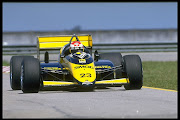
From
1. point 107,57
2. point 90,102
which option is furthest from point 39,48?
point 90,102

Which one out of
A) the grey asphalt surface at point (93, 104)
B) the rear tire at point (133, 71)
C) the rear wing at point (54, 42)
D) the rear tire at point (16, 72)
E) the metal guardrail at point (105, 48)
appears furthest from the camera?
the metal guardrail at point (105, 48)

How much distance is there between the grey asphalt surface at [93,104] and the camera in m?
8.31

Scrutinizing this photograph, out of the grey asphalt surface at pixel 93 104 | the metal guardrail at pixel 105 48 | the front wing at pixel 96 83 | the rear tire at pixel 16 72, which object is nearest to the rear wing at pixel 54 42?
the rear tire at pixel 16 72

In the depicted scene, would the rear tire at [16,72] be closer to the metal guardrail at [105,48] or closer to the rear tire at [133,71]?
the rear tire at [133,71]

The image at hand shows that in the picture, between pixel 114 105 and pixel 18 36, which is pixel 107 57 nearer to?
pixel 114 105

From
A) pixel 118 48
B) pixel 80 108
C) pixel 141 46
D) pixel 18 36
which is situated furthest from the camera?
pixel 18 36

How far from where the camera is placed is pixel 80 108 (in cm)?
911

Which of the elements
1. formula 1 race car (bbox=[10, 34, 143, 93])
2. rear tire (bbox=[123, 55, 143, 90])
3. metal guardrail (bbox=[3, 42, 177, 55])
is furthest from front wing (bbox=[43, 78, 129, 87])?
metal guardrail (bbox=[3, 42, 177, 55])

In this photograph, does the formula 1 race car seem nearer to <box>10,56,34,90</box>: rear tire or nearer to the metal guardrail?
<box>10,56,34,90</box>: rear tire

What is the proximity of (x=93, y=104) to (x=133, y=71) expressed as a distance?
8.22 ft

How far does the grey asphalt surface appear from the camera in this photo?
27.3ft

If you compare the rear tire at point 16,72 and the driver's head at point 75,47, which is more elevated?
the driver's head at point 75,47

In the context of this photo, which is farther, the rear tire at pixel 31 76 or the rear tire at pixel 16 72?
the rear tire at pixel 16 72

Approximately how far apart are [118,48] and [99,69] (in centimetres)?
2082
